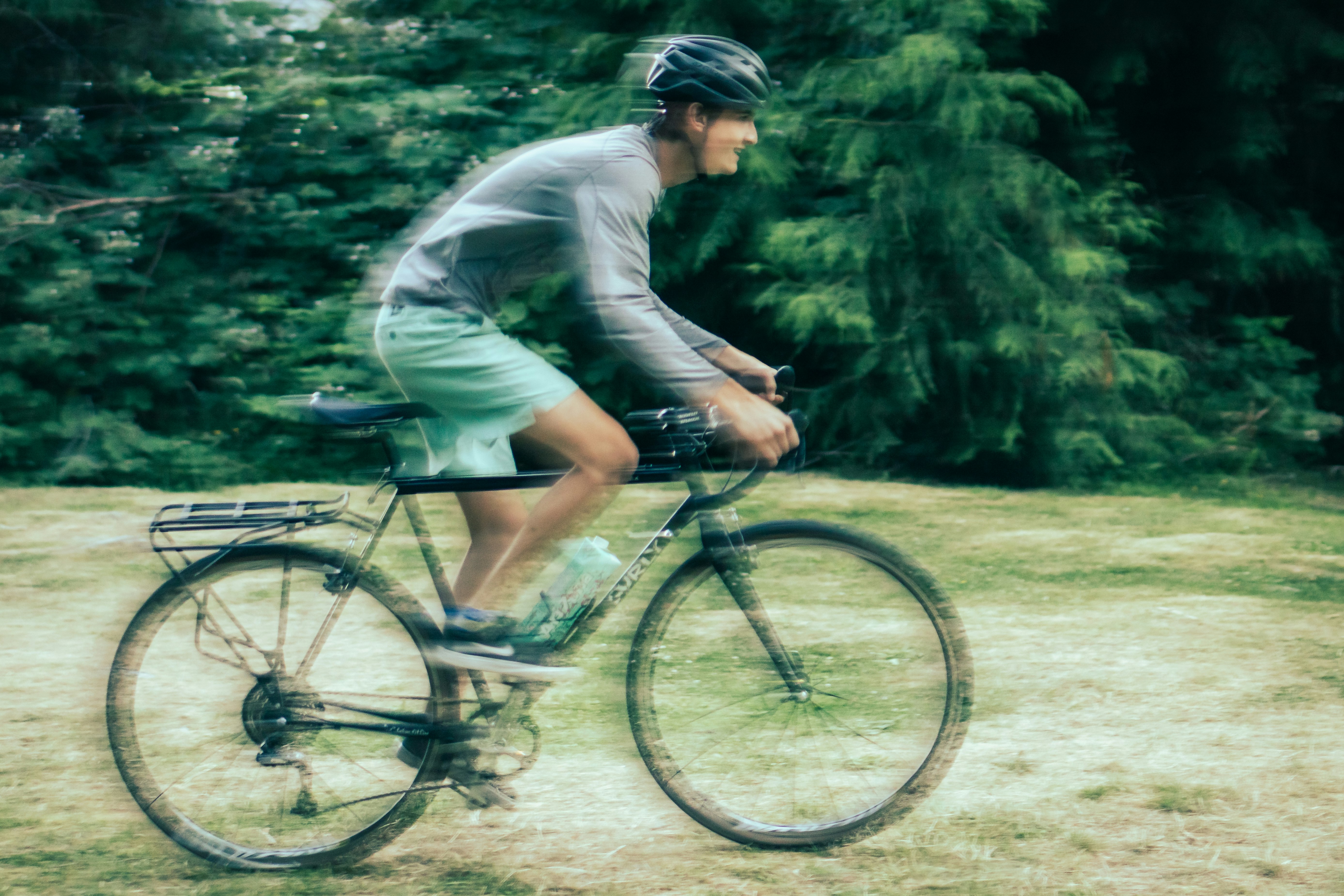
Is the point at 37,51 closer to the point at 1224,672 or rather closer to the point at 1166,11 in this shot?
the point at 1166,11

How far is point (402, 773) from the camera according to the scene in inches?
117

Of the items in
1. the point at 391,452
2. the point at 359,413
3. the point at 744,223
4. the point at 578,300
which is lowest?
the point at 744,223

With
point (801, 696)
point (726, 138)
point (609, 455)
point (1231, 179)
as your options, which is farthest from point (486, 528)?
point (1231, 179)

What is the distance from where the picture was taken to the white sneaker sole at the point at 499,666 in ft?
9.29

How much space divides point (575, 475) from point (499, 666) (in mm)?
460

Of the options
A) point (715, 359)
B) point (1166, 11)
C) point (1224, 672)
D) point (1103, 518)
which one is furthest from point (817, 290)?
point (715, 359)

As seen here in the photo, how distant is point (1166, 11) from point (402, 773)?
29.1ft

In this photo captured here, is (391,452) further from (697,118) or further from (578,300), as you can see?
(697,118)

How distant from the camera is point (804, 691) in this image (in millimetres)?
3043

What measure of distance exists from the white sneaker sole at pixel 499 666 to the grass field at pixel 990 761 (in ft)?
1.07

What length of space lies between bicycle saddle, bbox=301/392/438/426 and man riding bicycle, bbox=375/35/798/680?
10 centimetres

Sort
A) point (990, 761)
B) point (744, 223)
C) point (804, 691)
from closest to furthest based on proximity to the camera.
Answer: point (804, 691)
point (990, 761)
point (744, 223)

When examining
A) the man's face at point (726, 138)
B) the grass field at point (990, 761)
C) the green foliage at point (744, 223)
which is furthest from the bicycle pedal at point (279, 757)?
the green foliage at point (744, 223)

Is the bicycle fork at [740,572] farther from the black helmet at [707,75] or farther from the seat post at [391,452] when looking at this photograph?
the black helmet at [707,75]
